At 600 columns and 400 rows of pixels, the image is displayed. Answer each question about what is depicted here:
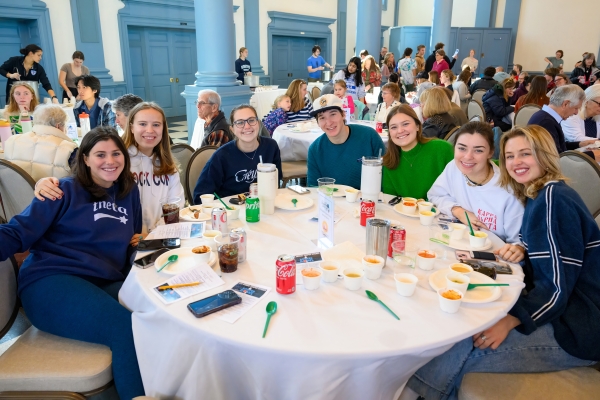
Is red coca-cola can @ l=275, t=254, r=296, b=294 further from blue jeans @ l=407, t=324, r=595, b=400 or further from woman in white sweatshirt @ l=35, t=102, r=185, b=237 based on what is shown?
woman in white sweatshirt @ l=35, t=102, r=185, b=237

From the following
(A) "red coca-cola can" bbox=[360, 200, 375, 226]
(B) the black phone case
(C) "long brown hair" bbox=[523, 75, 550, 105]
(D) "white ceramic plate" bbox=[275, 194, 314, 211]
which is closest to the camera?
(B) the black phone case

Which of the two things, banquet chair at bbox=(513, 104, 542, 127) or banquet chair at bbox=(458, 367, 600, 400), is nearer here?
banquet chair at bbox=(458, 367, 600, 400)

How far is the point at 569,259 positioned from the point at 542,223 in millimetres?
162

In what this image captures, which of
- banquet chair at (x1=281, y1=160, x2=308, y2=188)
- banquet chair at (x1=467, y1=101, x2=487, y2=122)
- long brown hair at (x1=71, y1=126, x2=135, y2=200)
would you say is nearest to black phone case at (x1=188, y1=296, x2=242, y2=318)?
long brown hair at (x1=71, y1=126, x2=135, y2=200)

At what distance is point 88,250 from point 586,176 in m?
3.01

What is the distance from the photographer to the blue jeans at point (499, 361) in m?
1.50

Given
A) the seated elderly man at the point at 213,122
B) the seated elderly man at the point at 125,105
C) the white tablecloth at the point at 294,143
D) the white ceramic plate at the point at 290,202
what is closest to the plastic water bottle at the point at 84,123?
the seated elderly man at the point at 125,105

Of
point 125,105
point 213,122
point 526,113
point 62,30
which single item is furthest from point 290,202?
point 62,30

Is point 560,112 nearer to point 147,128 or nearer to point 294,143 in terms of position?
point 294,143

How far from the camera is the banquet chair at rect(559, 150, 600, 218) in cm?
271

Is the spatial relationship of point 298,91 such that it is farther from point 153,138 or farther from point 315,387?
point 315,387

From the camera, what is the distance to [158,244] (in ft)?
6.02

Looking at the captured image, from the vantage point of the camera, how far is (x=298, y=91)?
5273mm

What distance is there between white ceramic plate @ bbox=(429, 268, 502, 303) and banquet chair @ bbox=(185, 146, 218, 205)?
198 centimetres
